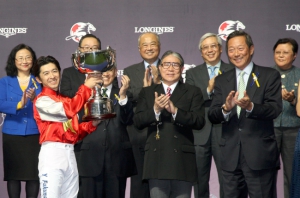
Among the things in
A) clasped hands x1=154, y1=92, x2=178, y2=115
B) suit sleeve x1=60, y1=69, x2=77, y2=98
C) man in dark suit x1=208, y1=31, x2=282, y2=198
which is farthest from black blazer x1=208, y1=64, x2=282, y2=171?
suit sleeve x1=60, y1=69, x2=77, y2=98

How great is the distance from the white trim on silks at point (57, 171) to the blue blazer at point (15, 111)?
42.3 inches

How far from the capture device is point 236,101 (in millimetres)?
4172

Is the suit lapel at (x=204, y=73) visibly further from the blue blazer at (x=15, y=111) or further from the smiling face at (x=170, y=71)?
the blue blazer at (x=15, y=111)

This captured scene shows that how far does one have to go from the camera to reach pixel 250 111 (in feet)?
13.9

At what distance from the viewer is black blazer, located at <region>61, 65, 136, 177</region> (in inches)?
187

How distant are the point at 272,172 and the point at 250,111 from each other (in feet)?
1.73

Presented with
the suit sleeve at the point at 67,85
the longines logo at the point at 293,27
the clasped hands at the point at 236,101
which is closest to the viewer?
the clasped hands at the point at 236,101

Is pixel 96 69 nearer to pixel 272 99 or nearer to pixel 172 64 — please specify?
pixel 172 64

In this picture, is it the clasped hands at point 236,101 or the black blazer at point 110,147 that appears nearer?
the clasped hands at point 236,101

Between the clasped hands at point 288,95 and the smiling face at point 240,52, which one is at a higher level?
the smiling face at point 240,52

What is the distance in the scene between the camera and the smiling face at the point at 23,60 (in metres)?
5.26

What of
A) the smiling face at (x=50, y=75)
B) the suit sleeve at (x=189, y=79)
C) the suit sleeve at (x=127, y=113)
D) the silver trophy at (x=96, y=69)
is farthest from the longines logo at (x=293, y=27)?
the smiling face at (x=50, y=75)

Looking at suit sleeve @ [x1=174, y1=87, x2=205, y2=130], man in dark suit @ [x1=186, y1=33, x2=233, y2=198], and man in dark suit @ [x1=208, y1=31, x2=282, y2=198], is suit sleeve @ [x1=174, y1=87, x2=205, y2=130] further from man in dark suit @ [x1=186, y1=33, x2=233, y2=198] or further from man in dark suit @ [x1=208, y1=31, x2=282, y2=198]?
man in dark suit @ [x1=186, y1=33, x2=233, y2=198]

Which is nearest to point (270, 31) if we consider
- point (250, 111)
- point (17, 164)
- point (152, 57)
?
point (152, 57)
